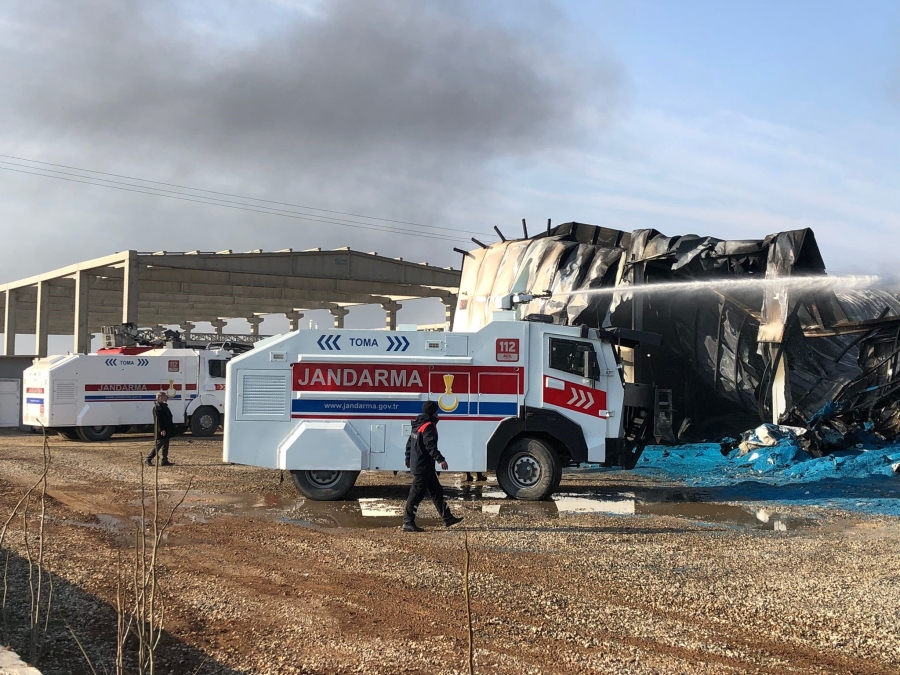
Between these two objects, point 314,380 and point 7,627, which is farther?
point 314,380

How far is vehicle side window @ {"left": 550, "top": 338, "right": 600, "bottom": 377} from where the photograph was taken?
1273 centimetres

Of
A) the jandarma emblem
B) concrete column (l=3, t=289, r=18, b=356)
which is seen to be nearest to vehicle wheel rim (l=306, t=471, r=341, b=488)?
the jandarma emblem

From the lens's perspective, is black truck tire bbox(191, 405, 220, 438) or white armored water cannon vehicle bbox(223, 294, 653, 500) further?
black truck tire bbox(191, 405, 220, 438)

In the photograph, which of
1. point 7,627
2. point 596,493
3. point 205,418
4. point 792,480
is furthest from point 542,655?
point 205,418

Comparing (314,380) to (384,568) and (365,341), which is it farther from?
(384,568)

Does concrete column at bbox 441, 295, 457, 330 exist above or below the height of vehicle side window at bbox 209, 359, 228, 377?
above

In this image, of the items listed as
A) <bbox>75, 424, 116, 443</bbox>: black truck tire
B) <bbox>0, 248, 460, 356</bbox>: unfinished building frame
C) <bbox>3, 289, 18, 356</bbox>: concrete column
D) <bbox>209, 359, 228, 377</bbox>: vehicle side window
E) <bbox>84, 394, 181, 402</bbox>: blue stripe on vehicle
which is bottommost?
<bbox>75, 424, 116, 443</bbox>: black truck tire

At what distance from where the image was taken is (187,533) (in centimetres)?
992

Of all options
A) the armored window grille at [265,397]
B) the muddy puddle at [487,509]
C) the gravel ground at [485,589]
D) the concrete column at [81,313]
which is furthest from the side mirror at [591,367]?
the concrete column at [81,313]

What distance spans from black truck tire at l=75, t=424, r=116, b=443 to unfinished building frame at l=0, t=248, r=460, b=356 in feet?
17.9

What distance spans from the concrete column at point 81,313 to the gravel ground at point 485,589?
2326 cm

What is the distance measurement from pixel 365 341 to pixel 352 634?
6.86 metres

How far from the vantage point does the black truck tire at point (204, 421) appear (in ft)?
84.8

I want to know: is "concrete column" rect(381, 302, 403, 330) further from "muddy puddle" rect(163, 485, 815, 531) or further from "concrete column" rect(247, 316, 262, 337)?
"muddy puddle" rect(163, 485, 815, 531)
